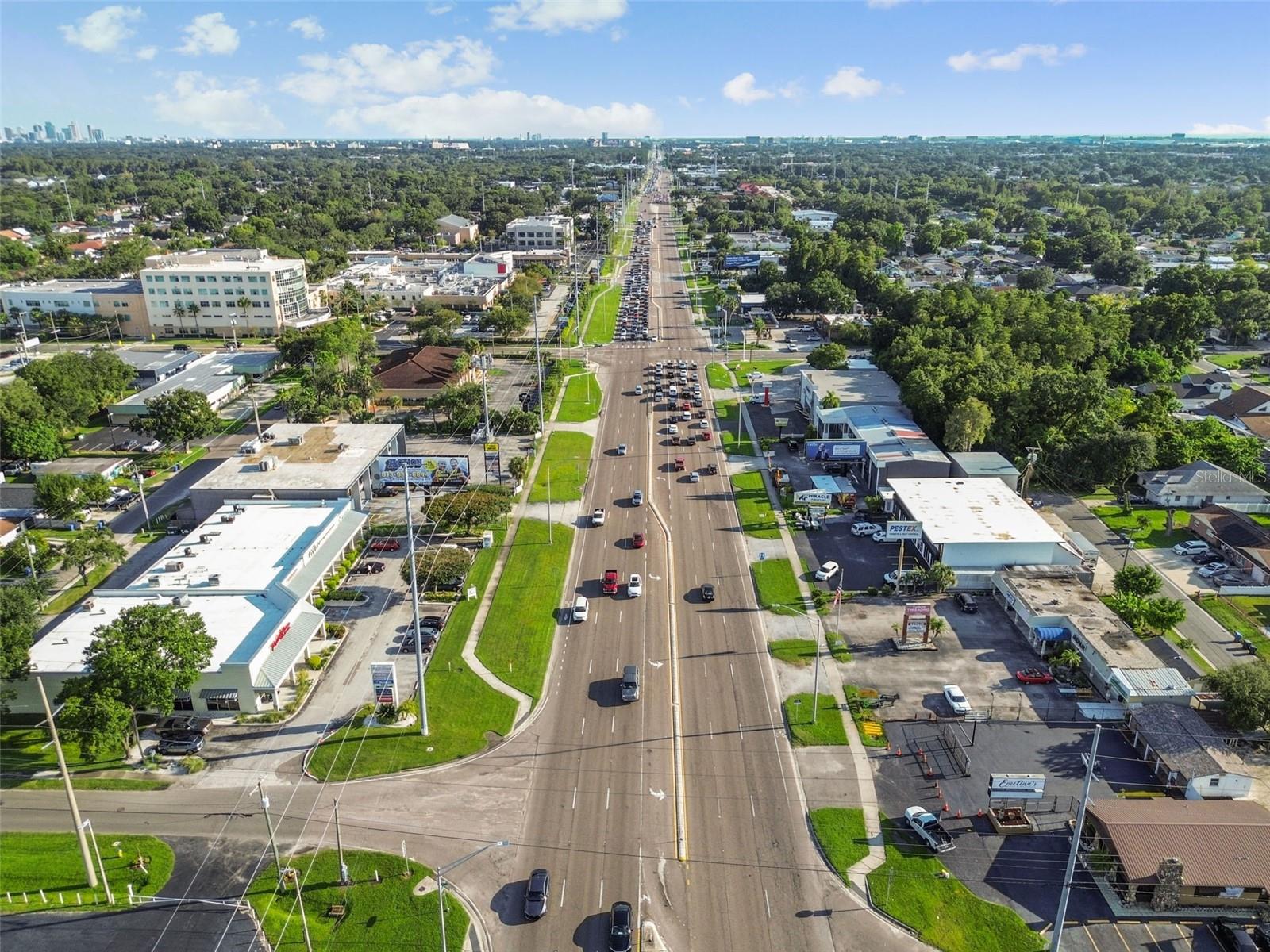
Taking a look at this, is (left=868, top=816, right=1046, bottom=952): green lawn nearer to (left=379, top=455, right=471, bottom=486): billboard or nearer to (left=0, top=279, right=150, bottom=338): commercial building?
(left=379, top=455, right=471, bottom=486): billboard

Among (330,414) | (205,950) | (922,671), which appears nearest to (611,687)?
(922,671)

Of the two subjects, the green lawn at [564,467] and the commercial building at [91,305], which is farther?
the commercial building at [91,305]

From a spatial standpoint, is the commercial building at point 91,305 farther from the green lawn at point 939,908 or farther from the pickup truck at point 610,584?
the green lawn at point 939,908

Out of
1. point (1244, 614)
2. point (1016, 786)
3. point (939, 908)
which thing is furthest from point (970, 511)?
point (939, 908)

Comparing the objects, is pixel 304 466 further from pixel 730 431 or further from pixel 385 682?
pixel 730 431

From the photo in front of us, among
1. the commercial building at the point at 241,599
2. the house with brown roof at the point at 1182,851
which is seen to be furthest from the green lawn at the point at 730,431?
the house with brown roof at the point at 1182,851

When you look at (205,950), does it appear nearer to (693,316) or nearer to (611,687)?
(611,687)
